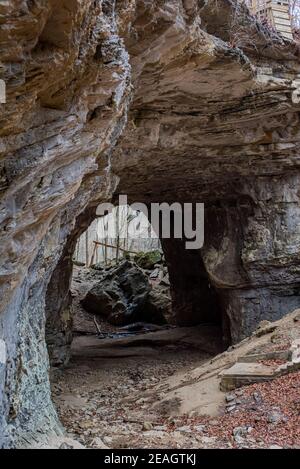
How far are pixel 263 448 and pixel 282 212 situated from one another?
7849 millimetres

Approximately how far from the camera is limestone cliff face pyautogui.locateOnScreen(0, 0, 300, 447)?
395cm

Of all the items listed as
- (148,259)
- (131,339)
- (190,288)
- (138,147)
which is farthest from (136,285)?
(138,147)

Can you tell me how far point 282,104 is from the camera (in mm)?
9820

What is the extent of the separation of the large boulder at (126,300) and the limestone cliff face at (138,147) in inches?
105

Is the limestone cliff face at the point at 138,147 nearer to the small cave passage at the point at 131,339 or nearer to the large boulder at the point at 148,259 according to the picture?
the small cave passage at the point at 131,339

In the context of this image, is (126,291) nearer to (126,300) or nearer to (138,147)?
(126,300)

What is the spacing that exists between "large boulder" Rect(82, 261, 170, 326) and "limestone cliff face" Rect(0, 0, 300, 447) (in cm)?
266

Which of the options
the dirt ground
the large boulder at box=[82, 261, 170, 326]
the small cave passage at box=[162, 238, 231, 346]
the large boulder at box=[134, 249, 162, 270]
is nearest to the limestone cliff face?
the small cave passage at box=[162, 238, 231, 346]

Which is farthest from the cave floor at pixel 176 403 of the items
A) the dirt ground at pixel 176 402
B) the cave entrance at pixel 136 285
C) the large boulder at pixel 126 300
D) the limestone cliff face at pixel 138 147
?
the large boulder at pixel 126 300

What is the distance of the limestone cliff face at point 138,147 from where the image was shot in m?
3.95

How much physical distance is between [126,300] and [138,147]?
1057cm
